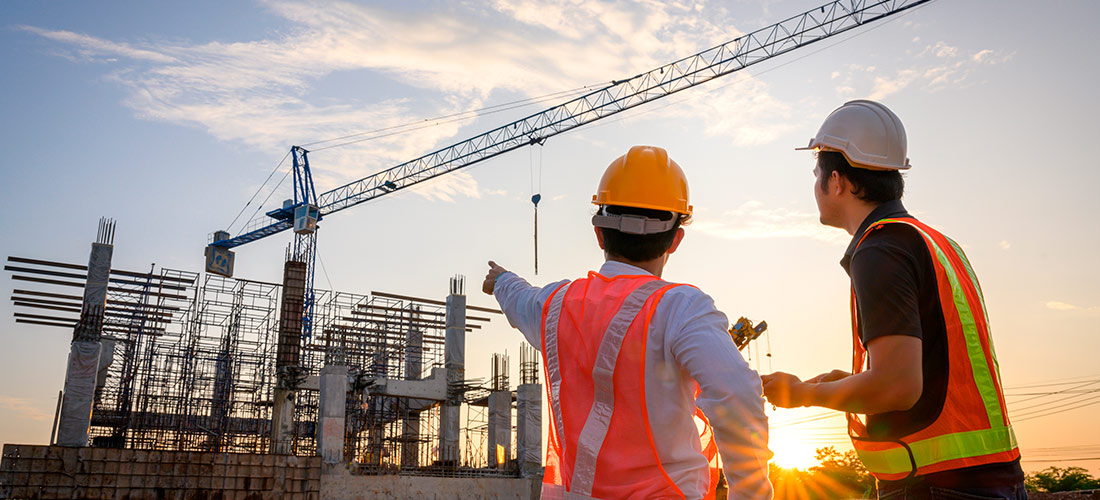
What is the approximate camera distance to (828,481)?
1416 inches

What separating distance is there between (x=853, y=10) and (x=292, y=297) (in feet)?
104

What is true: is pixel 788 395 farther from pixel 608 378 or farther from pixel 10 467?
pixel 10 467

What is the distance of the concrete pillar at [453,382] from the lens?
31.6 m

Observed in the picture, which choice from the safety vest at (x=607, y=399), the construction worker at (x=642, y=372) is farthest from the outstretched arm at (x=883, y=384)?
the safety vest at (x=607, y=399)

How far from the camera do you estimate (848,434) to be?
2.14 metres

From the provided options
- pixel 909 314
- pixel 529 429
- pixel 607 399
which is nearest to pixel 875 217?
pixel 909 314

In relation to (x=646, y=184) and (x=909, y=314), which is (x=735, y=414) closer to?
(x=909, y=314)

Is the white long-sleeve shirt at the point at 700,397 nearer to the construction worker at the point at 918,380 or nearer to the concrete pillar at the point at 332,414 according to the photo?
the construction worker at the point at 918,380

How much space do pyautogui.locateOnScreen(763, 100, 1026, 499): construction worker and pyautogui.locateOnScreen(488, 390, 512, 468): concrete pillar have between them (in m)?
29.0

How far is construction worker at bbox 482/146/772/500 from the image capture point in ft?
6.15

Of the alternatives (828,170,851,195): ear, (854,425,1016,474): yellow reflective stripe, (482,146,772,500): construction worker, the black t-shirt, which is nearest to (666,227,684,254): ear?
(482,146,772,500): construction worker

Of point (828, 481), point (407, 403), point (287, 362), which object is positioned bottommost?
point (828, 481)

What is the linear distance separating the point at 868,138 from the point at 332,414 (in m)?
25.1

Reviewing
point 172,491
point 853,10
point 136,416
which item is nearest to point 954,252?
point 172,491
